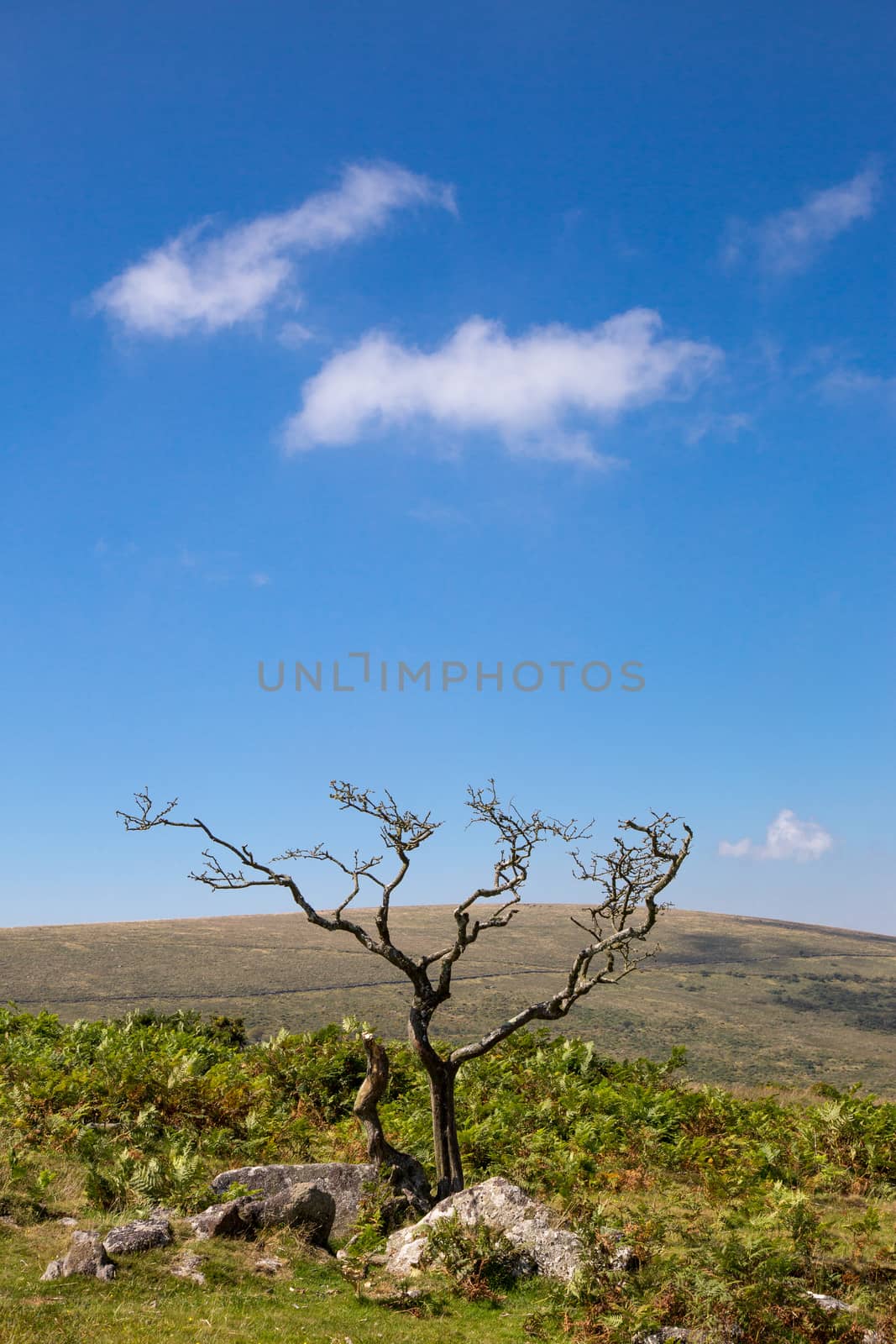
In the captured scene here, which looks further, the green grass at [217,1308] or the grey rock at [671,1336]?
the grey rock at [671,1336]

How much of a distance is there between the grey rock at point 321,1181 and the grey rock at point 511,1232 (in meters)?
0.99

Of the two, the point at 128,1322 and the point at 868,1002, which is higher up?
the point at 128,1322

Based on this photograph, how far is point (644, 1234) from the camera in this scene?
38.8 feet

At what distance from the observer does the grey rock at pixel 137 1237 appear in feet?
35.8

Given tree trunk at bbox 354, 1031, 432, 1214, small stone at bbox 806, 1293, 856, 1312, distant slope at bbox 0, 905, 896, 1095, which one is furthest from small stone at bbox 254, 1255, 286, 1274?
distant slope at bbox 0, 905, 896, 1095

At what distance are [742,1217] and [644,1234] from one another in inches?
145

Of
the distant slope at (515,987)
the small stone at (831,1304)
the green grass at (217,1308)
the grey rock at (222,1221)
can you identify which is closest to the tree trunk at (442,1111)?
the green grass at (217,1308)

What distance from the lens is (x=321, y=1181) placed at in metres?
13.5

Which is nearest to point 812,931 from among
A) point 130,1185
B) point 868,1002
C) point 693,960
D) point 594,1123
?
point 693,960

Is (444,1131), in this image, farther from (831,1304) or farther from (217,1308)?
(831,1304)

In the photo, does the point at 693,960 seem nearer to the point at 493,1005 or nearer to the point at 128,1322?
the point at 493,1005

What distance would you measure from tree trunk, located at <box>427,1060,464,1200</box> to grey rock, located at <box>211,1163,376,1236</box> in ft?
3.51

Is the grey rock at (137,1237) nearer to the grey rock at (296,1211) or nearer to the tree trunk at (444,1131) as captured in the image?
the grey rock at (296,1211)

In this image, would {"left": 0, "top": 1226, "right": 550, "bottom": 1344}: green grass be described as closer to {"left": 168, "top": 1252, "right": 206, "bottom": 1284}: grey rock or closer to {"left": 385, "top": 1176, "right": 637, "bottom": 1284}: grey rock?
{"left": 168, "top": 1252, "right": 206, "bottom": 1284}: grey rock
